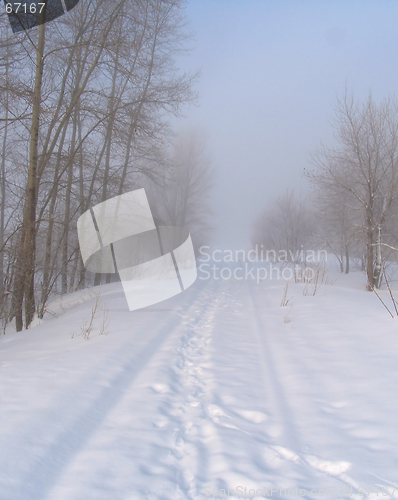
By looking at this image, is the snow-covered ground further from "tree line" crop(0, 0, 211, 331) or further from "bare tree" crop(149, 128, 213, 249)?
"bare tree" crop(149, 128, 213, 249)

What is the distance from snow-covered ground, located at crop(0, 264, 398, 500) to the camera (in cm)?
191

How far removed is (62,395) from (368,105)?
43.3 feet

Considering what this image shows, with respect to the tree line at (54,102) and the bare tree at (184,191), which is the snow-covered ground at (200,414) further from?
the bare tree at (184,191)

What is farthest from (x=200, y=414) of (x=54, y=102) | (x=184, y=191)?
(x=184, y=191)

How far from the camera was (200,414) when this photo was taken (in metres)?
2.73

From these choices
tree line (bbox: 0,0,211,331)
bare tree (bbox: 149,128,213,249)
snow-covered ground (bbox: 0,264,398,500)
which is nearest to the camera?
snow-covered ground (bbox: 0,264,398,500)

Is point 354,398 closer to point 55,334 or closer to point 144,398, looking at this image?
point 144,398

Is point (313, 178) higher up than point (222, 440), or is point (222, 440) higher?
point (313, 178)

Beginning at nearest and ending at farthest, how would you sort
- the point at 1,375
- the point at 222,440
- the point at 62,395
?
the point at 222,440 < the point at 62,395 < the point at 1,375

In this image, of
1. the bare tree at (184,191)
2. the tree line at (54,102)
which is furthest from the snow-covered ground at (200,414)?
the bare tree at (184,191)

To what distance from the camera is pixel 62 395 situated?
286cm

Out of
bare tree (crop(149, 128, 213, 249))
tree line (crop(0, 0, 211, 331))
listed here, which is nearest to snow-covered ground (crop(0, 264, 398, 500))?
tree line (crop(0, 0, 211, 331))

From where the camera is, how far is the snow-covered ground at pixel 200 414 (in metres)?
1.91

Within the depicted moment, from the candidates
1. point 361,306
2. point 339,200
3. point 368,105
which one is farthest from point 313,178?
point 361,306
